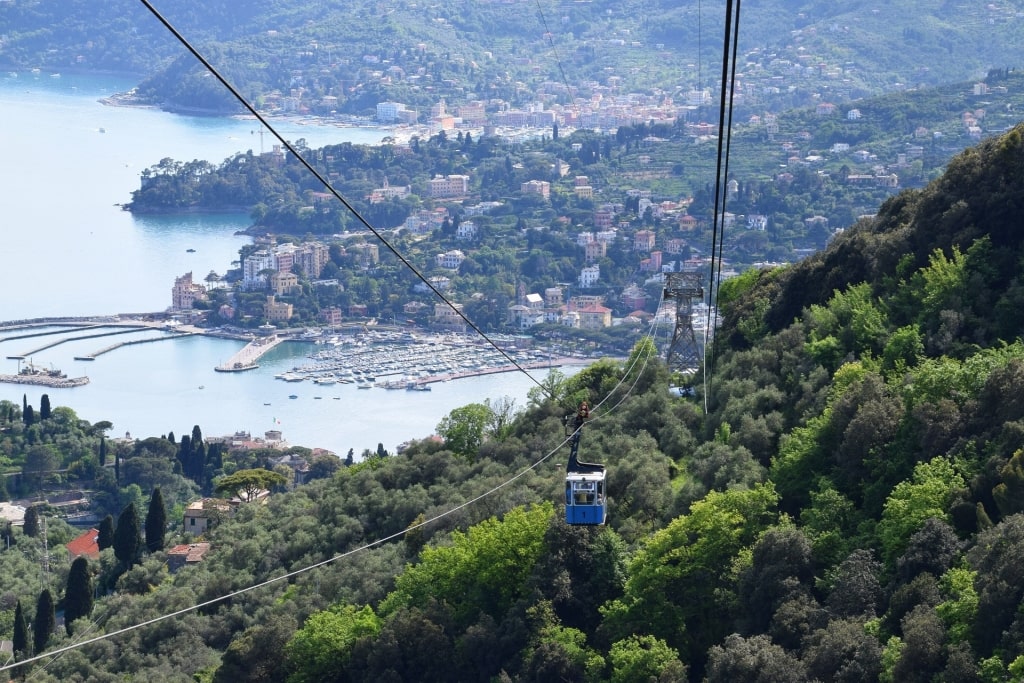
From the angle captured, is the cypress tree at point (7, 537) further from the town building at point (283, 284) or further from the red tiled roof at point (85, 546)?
the town building at point (283, 284)

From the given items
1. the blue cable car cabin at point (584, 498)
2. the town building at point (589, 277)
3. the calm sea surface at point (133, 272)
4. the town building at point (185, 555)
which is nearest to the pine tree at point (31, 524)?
the town building at point (185, 555)

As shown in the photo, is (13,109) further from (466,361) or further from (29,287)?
(466,361)

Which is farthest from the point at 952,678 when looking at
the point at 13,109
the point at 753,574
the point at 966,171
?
the point at 13,109

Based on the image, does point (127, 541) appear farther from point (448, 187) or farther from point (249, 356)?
point (448, 187)

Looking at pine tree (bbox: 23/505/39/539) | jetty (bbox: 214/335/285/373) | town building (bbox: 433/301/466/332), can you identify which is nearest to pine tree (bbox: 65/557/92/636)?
pine tree (bbox: 23/505/39/539)

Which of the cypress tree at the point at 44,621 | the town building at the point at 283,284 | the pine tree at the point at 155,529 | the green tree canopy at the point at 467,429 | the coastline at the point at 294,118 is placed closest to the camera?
the green tree canopy at the point at 467,429

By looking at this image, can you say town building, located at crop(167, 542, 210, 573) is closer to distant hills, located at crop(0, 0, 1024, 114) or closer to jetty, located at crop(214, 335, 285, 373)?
jetty, located at crop(214, 335, 285, 373)
